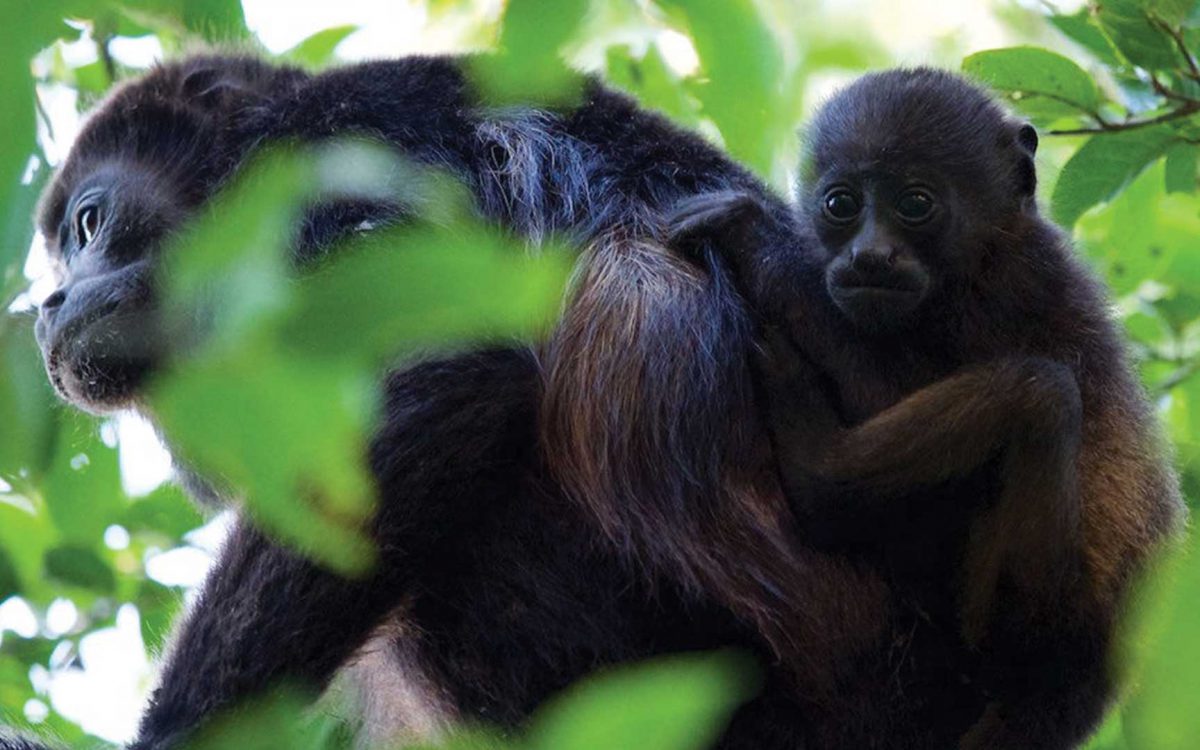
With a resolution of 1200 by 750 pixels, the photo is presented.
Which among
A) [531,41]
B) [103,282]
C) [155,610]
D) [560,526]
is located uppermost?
[531,41]

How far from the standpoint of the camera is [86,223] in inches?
183

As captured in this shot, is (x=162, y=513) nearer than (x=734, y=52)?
No

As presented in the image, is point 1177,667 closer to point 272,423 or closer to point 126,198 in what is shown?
point 272,423

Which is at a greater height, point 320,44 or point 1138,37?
point 320,44

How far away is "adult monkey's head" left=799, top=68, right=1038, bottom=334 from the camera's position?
12.5 ft

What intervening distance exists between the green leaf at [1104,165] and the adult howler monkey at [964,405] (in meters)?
0.23

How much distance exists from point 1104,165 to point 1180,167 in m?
0.28

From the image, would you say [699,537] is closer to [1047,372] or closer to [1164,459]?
[1047,372]

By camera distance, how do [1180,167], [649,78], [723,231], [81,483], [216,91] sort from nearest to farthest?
1. [81,483]
2. [723,231]
3. [1180,167]
4. [216,91]
5. [649,78]

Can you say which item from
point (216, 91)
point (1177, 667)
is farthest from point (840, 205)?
point (1177, 667)

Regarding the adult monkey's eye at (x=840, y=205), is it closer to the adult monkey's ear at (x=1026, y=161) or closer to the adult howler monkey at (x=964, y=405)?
the adult howler monkey at (x=964, y=405)

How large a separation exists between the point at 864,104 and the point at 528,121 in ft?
2.96

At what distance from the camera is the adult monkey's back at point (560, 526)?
3.50 metres

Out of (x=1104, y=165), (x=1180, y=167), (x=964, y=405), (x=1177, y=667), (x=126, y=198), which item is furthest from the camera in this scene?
(x=126, y=198)
